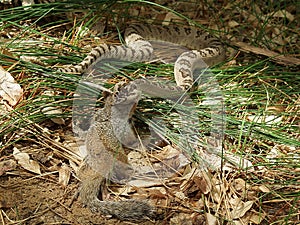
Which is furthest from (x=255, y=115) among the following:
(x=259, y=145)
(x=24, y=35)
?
(x=24, y=35)

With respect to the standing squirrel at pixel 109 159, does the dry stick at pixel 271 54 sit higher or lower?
higher

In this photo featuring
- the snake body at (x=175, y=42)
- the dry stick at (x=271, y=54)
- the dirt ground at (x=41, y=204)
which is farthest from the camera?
the dry stick at (x=271, y=54)

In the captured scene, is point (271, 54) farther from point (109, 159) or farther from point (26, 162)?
point (26, 162)

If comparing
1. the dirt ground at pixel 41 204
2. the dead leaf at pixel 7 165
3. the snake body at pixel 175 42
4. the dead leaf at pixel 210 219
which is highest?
the snake body at pixel 175 42

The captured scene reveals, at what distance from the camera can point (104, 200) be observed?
332 centimetres

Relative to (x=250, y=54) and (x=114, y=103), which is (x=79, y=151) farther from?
(x=250, y=54)

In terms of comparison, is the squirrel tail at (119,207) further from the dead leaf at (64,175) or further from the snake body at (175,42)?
the snake body at (175,42)

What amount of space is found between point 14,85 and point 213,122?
1.66m

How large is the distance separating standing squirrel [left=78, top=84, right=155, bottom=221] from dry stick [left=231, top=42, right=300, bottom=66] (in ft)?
5.03

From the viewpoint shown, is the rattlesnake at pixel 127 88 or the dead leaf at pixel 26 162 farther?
the dead leaf at pixel 26 162

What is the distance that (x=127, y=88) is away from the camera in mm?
3947

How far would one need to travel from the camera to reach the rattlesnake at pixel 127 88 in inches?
127

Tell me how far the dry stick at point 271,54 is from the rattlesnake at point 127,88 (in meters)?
0.21

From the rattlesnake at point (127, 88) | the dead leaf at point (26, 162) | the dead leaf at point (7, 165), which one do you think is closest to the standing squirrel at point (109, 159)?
the rattlesnake at point (127, 88)
